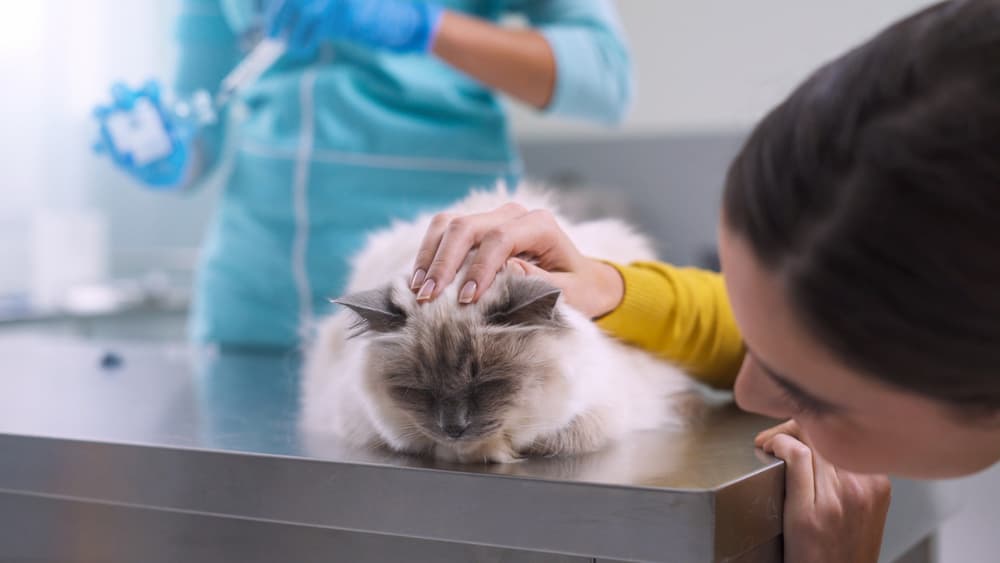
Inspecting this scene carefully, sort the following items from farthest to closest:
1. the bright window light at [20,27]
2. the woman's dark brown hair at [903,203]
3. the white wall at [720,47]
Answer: the white wall at [720,47]
the bright window light at [20,27]
the woman's dark brown hair at [903,203]

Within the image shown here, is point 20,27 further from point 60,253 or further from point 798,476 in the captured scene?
point 798,476

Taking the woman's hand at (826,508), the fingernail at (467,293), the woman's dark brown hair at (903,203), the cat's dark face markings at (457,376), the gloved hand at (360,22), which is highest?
the gloved hand at (360,22)

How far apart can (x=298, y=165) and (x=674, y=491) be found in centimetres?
126

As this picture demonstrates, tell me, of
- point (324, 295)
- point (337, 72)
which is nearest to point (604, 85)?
point (337, 72)

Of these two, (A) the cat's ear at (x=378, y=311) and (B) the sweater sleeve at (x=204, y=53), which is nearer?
(A) the cat's ear at (x=378, y=311)

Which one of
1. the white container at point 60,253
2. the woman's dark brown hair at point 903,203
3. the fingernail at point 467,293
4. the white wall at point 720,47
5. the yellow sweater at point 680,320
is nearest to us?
the woman's dark brown hair at point 903,203

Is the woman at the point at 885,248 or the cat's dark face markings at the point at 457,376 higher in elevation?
the woman at the point at 885,248

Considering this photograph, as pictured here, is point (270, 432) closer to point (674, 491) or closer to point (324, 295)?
point (674, 491)

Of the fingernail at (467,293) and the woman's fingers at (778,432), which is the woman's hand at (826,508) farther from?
the fingernail at (467,293)

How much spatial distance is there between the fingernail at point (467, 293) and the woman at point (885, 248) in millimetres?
276

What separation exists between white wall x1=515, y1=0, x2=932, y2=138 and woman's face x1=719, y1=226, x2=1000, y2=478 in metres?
2.69

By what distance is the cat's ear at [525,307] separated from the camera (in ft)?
3.21

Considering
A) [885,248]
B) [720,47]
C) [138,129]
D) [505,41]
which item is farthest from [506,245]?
[720,47]

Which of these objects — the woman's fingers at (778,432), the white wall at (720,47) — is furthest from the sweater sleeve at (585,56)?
the white wall at (720,47)
